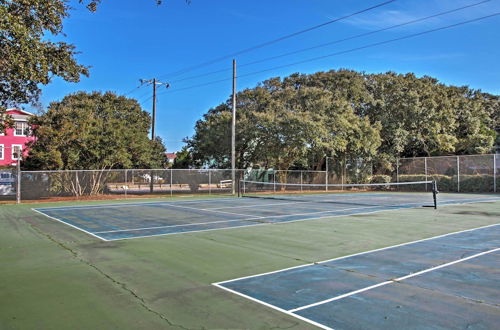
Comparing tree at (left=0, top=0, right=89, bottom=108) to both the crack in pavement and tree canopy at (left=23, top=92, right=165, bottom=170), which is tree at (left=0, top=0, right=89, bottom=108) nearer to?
the crack in pavement

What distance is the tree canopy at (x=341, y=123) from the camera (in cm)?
3359

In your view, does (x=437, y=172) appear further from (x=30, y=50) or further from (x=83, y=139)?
(x=30, y=50)

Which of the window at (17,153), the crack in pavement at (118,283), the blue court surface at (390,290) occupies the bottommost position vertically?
the crack in pavement at (118,283)

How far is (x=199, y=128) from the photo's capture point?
131 feet

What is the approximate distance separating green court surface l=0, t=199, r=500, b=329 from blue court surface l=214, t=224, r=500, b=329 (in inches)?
15.3

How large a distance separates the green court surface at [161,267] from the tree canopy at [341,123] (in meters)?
20.5

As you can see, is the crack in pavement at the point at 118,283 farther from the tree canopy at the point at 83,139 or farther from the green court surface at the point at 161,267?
the tree canopy at the point at 83,139

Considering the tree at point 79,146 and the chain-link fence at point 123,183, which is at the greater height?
the tree at point 79,146

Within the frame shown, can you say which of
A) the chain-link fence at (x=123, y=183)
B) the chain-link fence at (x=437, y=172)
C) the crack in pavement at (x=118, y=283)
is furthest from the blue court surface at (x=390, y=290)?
the chain-link fence at (x=437, y=172)

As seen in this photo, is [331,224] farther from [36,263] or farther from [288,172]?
[288,172]

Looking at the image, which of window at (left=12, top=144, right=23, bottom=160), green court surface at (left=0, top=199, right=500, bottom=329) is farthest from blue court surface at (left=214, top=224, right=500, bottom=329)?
window at (left=12, top=144, right=23, bottom=160)

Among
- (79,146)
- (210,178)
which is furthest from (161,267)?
(210,178)

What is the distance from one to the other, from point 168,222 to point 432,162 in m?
30.7

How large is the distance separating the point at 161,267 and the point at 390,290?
3.88 m
